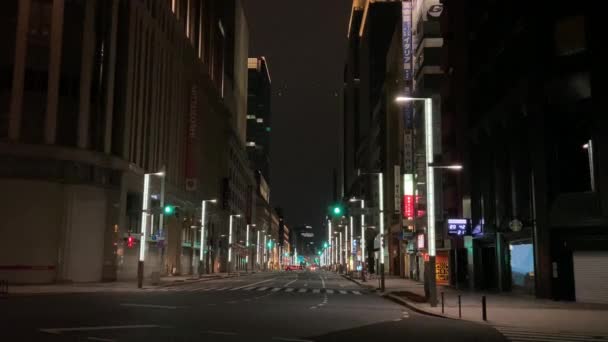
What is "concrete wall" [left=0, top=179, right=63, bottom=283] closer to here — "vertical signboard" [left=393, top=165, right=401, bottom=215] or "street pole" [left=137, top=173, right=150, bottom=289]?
"street pole" [left=137, top=173, right=150, bottom=289]

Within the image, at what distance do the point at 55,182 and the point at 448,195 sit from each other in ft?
108

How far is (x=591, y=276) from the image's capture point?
31391mm

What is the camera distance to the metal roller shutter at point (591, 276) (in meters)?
31.0

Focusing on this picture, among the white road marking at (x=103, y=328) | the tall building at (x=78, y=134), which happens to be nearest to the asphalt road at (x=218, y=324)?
the white road marking at (x=103, y=328)

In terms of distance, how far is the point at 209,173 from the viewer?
10312 cm

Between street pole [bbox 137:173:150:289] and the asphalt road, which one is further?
street pole [bbox 137:173:150:289]

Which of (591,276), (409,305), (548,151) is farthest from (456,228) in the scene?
(409,305)

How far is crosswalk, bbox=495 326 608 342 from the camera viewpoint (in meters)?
17.2

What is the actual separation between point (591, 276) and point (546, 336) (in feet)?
50.7

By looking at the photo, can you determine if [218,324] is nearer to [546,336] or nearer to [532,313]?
[546,336]

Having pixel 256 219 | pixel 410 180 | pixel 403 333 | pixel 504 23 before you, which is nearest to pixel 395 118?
pixel 410 180

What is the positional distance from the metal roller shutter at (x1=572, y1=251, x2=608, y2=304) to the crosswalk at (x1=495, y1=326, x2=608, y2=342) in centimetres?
1392

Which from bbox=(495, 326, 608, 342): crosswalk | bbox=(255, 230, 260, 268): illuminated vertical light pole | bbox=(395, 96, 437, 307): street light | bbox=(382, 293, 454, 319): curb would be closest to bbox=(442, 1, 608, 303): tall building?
bbox=(395, 96, 437, 307): street light

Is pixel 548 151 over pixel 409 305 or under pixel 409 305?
over
